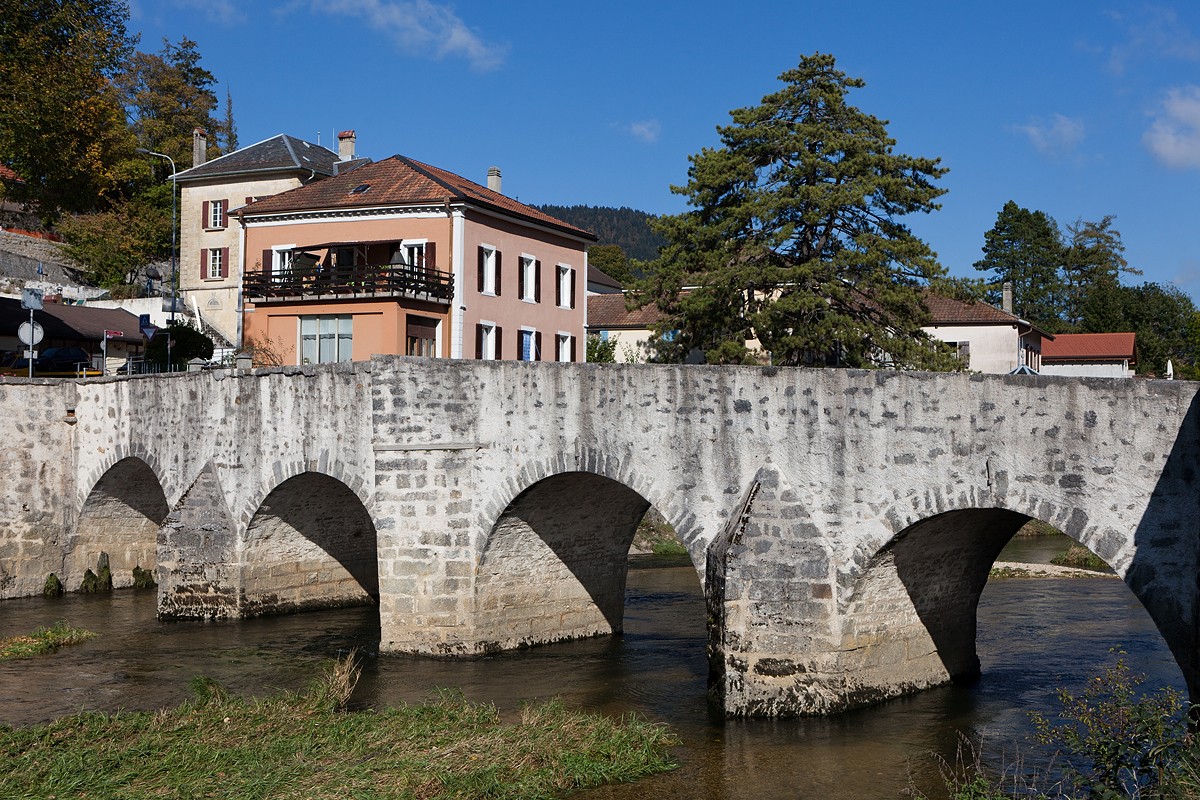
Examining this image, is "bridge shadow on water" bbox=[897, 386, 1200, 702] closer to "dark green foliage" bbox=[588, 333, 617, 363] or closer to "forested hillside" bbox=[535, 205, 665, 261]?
"dark green foliage" bbox=[588, 333, 617, 363]

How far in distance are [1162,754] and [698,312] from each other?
2164 cm

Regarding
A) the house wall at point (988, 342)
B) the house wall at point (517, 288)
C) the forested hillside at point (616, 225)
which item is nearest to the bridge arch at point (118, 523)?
the house wall at point (517, 288)

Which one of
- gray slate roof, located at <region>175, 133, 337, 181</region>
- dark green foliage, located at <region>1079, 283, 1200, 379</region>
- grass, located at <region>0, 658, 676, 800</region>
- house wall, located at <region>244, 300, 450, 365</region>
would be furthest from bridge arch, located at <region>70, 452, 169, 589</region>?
dark green foliage, located at <region>1079, 283, 1200, 379</region>

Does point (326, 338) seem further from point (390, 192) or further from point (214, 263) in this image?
point (214, 263)

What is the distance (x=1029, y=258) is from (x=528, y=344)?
46.5 metres

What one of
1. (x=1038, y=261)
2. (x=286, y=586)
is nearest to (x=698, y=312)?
(x=286, y=586)

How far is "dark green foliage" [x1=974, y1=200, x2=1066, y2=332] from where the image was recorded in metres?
72.1

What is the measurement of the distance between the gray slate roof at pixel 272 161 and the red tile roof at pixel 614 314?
37.4 feet

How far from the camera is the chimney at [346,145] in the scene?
154 feet

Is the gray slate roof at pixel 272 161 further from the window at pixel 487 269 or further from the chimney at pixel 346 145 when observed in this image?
the window at pixel 487 269

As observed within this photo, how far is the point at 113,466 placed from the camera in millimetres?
25828

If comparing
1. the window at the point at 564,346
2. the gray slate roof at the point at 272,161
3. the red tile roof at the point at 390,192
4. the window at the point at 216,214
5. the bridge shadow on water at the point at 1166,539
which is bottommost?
the bridge shadow on water at the point at 1166,539

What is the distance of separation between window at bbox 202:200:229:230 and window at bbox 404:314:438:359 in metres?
18.9

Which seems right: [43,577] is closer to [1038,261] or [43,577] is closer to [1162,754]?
[1162,754]
